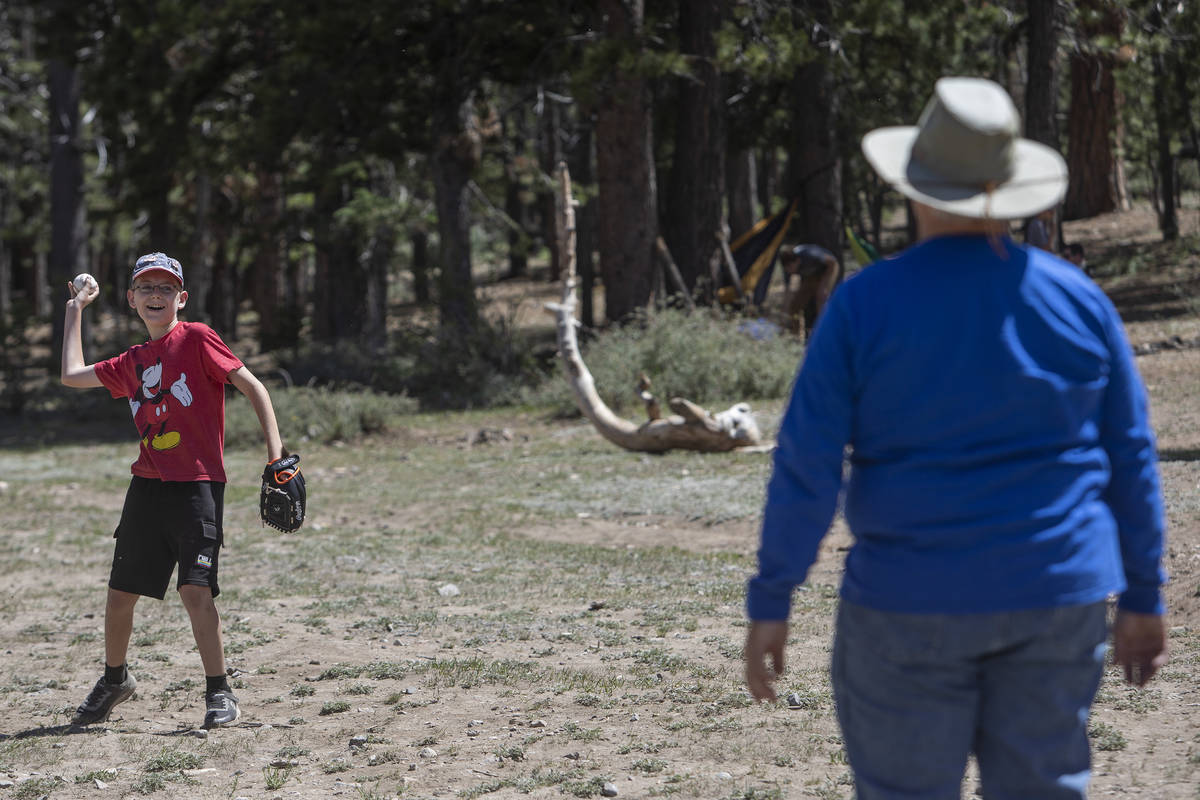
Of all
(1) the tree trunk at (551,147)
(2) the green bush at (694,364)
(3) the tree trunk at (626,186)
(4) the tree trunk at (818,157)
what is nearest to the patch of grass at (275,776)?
(2) the green bush at (694,364)

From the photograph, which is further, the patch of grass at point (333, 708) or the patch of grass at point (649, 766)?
the patch of grass at point (333, 708)

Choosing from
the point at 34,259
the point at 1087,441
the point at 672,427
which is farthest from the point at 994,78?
the point at 34,259

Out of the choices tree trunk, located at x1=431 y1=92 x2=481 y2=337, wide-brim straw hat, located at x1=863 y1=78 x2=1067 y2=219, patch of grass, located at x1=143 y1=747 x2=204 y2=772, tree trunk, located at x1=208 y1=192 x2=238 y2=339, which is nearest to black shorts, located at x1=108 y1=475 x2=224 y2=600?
patch of grass, located at x1=143 y1=747 x2=204 y2=772

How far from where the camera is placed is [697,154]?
61.8ft

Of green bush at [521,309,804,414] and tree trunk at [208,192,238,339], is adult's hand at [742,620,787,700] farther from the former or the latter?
tree trunk at [208,192,238,339]

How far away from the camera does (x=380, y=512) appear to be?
1111 centimetres

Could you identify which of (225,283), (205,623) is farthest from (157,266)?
(225,283)

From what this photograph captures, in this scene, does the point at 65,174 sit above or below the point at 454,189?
above

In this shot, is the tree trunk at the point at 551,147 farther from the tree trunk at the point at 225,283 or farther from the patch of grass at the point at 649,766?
the patch of grass at the point at 649,766

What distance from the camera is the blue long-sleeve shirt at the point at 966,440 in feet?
7.97

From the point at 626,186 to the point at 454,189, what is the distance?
9.68 ft

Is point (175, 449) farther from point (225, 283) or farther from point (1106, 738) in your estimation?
point (225, 283)

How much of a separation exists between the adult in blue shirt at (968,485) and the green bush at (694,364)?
41.6 feet

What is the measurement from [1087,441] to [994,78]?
2412 centimetres
